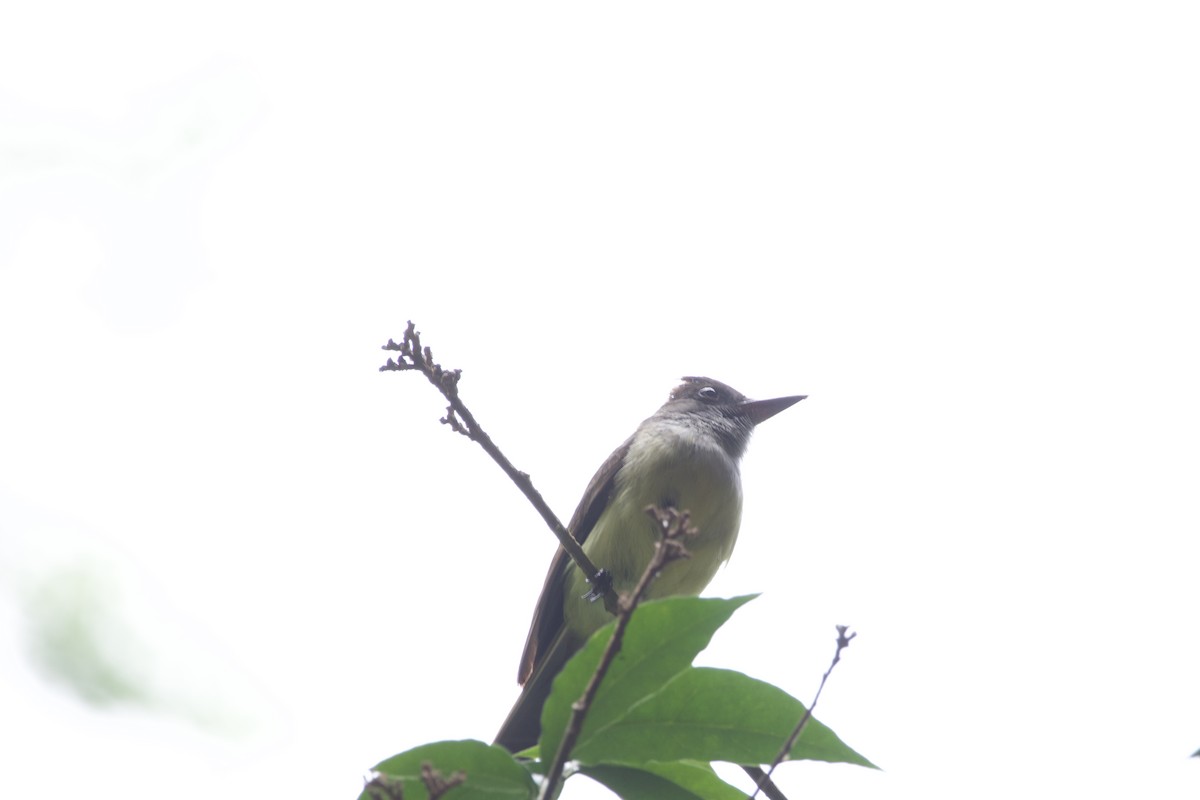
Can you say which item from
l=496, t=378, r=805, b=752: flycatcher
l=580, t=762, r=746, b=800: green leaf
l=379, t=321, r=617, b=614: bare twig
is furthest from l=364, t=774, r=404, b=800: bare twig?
l=496, t=378, r=805, b=752: flycatcher

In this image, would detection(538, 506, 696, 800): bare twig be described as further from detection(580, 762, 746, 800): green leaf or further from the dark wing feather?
the dark wing feather

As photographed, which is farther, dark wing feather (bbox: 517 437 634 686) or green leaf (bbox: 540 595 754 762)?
dark wing feather (bbox: 517 437 634 686)

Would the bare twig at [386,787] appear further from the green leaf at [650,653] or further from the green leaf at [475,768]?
the green leaf at [650,653]

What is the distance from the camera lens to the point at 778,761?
6.39ft

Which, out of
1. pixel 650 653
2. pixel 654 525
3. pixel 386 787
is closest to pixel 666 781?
pixel 650 653

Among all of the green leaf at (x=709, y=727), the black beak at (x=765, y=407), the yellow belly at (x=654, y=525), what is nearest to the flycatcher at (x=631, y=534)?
the yellow belly at (x=654, y=525)

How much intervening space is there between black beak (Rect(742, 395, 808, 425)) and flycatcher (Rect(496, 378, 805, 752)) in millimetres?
1009

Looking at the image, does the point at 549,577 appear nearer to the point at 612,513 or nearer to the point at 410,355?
the point at 612,513

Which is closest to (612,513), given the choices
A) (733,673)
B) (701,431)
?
(701,431)

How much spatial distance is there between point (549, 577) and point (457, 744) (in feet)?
14.3

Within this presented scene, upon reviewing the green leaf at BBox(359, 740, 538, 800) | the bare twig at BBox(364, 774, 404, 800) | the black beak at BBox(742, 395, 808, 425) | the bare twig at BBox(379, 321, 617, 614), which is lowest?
the bare twig at BBox(364, 774, 404, 800)

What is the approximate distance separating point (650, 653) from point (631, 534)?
4128 millimetres

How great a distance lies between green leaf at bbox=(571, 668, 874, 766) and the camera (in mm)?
1901

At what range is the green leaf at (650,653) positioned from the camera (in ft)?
6.17
